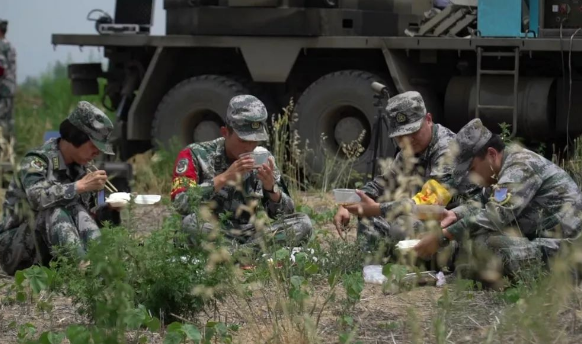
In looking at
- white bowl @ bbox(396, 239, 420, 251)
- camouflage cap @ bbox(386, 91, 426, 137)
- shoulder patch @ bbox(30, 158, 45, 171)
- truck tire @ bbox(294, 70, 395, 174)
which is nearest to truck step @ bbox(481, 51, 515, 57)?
truck tire @ bbox(294, 70, 395, 174)

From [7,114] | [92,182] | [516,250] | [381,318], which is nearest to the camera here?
[381,318]

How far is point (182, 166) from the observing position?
23.8 feet

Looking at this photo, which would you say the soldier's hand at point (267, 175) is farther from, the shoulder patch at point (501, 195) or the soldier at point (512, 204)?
the shoulder patch at point (501, 195)

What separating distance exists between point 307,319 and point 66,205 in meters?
2.90

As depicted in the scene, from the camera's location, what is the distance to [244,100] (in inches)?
288

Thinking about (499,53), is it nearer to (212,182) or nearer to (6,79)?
(212,182)

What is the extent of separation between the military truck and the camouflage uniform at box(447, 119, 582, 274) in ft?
11.1

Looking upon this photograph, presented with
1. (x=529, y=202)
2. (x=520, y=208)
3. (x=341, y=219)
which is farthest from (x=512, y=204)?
(x=341, y=219)

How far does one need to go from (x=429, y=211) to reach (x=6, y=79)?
8.44 metres

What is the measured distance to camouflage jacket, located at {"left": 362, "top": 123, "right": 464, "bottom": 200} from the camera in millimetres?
7141

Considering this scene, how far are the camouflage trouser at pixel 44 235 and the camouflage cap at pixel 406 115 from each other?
1.68m

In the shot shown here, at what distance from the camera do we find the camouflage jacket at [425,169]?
23.4 feet

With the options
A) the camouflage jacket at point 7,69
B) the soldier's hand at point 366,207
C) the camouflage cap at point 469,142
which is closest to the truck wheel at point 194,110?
the camouflage jacket at point 7,69

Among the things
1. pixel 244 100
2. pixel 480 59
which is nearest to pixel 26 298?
pixel 244 100
